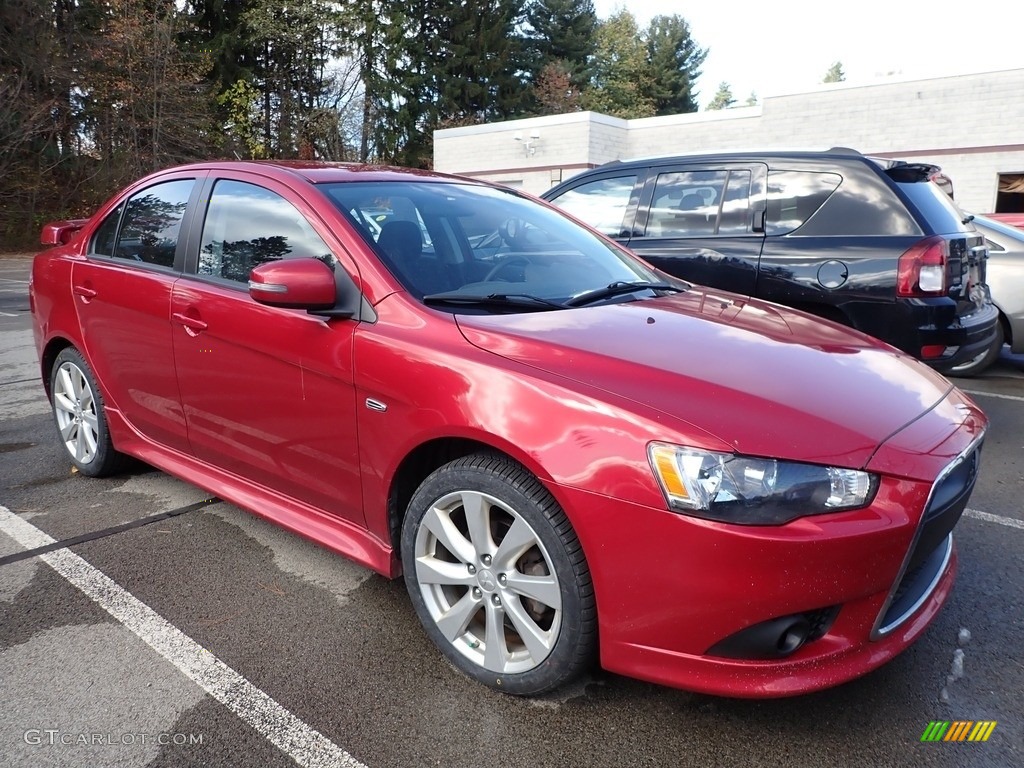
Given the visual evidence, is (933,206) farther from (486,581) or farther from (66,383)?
(66,383)

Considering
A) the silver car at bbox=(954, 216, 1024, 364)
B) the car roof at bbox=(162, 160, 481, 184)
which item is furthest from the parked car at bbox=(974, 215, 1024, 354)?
the car roof at bbox=(162, 160, 481, 184)

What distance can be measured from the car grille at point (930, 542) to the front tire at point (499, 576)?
808 mm

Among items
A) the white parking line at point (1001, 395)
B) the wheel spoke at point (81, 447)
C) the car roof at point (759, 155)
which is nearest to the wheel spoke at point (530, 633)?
the wheel spoke at point (81, 447)

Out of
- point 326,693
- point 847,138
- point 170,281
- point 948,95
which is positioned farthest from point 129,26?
point 326,693

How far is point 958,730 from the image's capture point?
2.17 metres

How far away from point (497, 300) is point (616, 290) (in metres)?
0.59

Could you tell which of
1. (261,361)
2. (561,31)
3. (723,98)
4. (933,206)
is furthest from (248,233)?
(723,98)

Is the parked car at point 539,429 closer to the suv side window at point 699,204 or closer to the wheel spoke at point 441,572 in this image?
the wheel spoke at point 441,572

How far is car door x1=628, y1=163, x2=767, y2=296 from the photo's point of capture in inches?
198

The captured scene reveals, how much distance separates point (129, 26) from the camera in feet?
82.3

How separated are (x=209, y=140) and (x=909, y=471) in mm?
31546

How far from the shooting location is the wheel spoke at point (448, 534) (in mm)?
2344

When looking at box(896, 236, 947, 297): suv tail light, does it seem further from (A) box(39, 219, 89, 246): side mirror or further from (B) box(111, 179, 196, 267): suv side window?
(A) box(39, 219, 89, 246): side mirror

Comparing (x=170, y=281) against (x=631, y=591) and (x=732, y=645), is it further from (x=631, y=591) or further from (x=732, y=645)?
(x=732, y=645)
